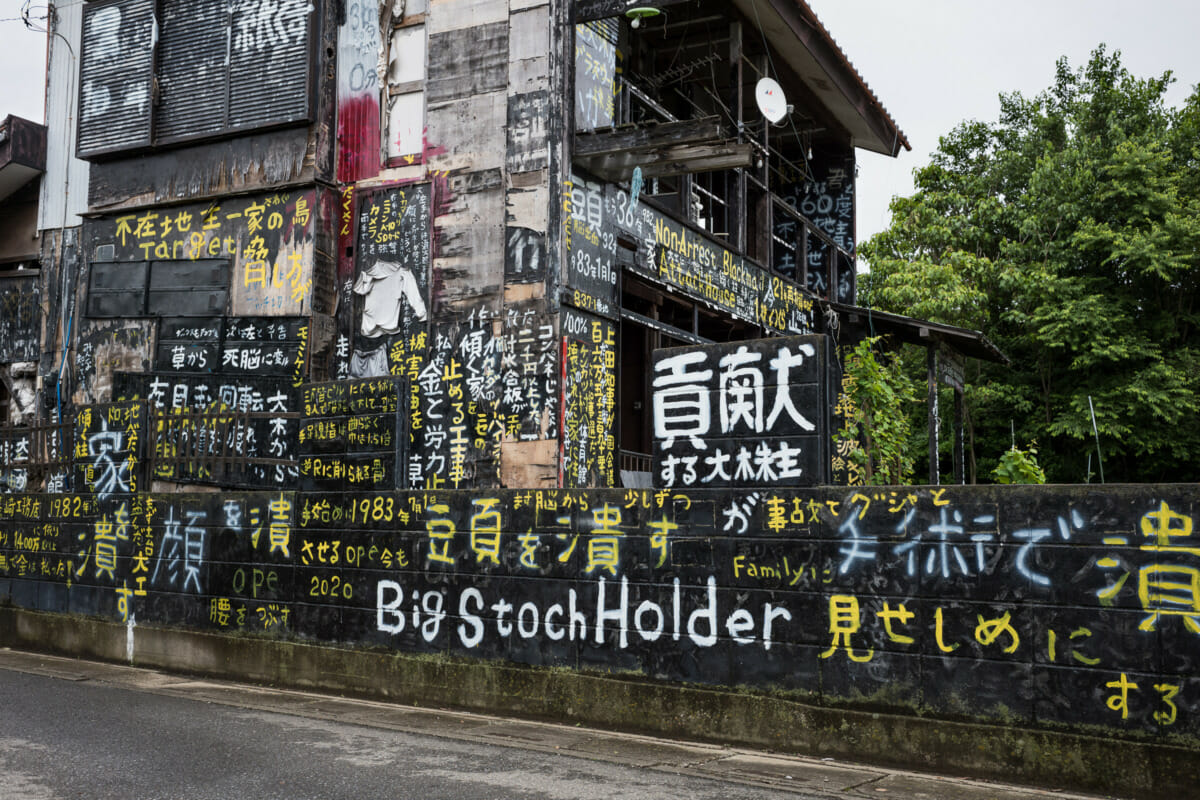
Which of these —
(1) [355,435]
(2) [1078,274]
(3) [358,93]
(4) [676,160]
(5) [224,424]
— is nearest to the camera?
(1) [355,435]

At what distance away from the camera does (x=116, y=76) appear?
15.2 m

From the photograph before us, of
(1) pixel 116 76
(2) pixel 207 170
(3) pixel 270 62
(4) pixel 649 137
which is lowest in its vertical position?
(4) pixel 649 137

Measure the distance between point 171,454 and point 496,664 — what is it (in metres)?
4.77

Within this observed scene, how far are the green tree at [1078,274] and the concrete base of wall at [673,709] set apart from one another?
59.2 feet

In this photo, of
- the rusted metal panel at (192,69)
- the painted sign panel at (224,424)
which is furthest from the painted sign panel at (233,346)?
the rusted metal panel at (192,69)

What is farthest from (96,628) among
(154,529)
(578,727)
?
(578,727)

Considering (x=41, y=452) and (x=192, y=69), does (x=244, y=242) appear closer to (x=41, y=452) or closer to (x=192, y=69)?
(x=192, y=69)

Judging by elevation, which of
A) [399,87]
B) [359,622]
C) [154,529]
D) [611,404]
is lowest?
[359,622]

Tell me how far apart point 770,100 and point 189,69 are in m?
8.14

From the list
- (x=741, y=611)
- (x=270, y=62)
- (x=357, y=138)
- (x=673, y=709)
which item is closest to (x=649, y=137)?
(x=357, y=138)

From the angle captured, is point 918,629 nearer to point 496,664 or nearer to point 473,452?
point 496,664

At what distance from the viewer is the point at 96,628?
10.5 metres

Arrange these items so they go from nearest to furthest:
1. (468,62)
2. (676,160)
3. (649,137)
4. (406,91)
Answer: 1. (649,137)
2. (676,160)
3. (468,62)
4. (406,91)

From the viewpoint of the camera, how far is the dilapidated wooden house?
12297mm
